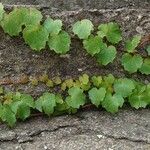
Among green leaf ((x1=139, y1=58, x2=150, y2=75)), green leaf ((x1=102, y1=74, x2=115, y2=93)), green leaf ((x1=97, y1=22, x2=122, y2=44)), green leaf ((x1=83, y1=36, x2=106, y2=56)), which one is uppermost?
green leaf ((x1=97, y1=22, x2=122, y2=44))

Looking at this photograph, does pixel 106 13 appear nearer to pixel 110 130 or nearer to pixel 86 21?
pixel 86 21

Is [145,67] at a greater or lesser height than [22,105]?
greater

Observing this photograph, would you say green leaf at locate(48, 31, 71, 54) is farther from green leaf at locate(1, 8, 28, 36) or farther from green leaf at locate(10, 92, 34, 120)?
green leaf at locate(10, 92, 34, 120)

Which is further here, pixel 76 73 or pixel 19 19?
pixel 76 73

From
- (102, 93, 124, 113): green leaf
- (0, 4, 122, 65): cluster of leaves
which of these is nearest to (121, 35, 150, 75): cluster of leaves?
(0, 4, 122, 65): cluster of leaves

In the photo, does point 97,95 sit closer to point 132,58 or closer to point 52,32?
point 132,58

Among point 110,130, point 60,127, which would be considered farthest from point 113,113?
point 60,127

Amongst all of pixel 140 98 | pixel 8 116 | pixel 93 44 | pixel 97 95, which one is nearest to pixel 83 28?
pixel 93 44
